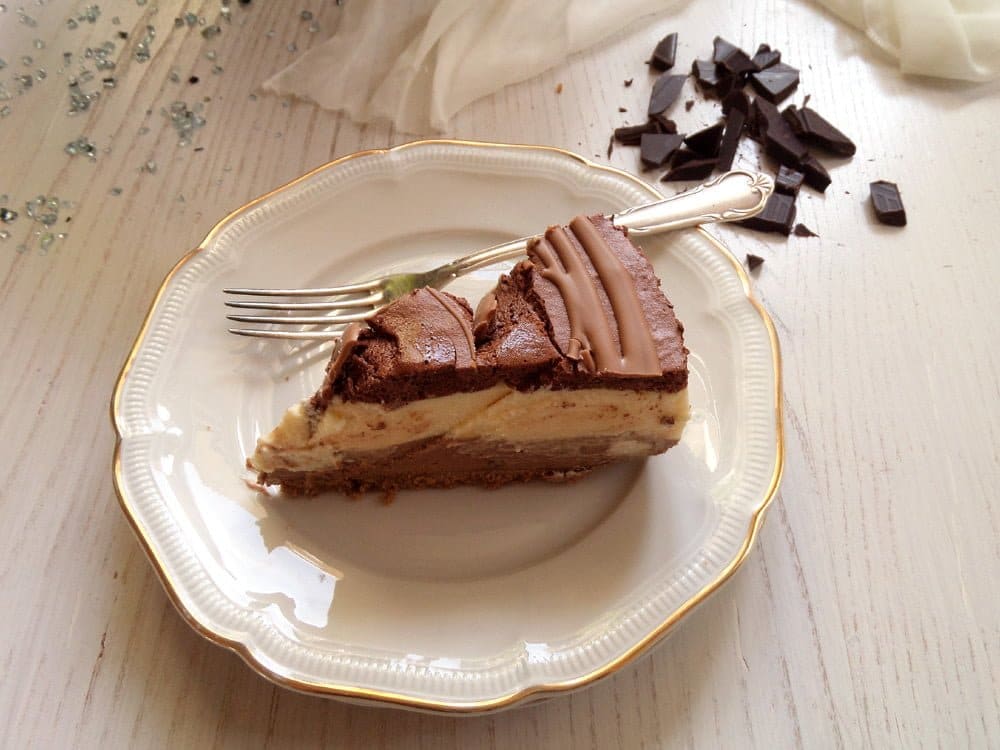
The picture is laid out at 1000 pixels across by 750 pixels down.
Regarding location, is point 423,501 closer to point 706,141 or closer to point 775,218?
point 775,218

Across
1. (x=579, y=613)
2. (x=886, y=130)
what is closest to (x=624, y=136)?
(x=886, y=130)

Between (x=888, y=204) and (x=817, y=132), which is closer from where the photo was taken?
(x=888, y=204)

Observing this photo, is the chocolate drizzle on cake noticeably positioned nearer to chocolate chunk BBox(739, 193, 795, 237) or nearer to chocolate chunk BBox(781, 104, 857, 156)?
chocolate chunk BBox(739, 193, 795, 237)

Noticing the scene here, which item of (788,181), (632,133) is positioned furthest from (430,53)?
(788,181)

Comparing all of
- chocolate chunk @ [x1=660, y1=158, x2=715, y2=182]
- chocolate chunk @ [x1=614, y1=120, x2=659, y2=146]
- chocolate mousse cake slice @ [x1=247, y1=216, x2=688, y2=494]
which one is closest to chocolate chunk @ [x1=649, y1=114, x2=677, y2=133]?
chocolate chunk @ [x1=614, y1=120, x2=659, y2=146]

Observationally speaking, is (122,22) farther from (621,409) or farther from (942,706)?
(942,706)

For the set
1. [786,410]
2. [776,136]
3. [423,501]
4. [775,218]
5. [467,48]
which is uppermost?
[467,48]

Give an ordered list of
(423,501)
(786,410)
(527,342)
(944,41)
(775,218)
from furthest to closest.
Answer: (944,41), (775,218), (786,410), (423,501), (527,342)
